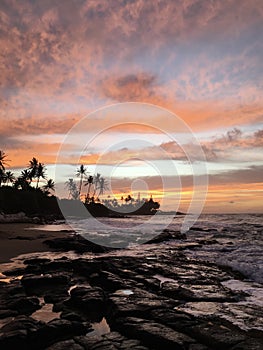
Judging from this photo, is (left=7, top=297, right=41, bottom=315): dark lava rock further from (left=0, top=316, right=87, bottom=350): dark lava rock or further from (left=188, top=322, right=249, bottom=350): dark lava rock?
(left=188, top=322, right=249, bottom=350): dark lava rock

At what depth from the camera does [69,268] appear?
12.2m

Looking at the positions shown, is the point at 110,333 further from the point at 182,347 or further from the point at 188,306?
the point at 188,306

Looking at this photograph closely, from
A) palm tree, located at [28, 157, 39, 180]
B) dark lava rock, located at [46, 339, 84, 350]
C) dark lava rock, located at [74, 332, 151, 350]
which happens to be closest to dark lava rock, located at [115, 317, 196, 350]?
dark lava rock, located at [74, 332, 151, 350]

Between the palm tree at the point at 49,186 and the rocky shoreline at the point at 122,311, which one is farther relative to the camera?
the palm tree at the point at 49,186

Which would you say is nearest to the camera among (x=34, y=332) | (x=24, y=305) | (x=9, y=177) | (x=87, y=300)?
(x=34, y=332)

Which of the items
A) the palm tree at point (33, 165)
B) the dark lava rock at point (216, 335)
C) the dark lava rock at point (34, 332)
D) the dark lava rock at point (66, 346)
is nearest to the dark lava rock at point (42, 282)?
the dark lava rock at point (34, 332)

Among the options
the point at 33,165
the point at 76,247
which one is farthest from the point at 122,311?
the point at 33,165

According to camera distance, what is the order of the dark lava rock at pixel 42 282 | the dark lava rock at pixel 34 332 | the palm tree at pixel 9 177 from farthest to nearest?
the palm tree at pixel 9 177, the dark lava rock at pixel 42 282, the dark lava rock at pixel 34 332

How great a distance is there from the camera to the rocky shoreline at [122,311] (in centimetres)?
542

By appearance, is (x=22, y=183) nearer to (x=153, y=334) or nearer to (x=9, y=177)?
(x=9, y=177)

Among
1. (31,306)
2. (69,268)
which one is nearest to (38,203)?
(69,268)

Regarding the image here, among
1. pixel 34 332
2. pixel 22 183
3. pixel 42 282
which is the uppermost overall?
pixel 22 183

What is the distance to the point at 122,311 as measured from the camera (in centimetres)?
692

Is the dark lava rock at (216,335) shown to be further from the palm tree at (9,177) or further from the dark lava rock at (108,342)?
the palm tree at (9,177)
